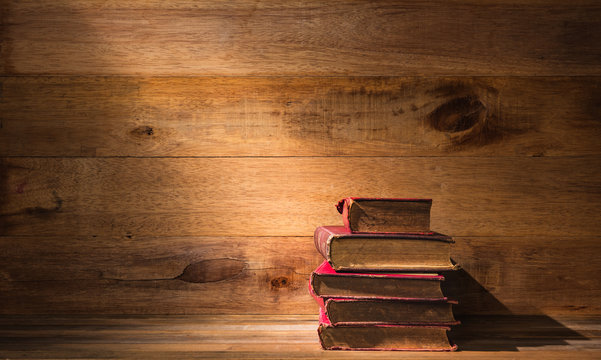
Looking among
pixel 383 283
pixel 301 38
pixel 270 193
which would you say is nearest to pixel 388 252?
pixel 383 283

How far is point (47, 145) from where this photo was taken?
3.42ft

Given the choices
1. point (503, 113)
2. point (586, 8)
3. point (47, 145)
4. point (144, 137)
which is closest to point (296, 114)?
point (144, 137)

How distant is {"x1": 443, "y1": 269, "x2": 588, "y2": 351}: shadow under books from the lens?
85cm

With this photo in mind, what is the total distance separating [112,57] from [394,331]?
888 mm

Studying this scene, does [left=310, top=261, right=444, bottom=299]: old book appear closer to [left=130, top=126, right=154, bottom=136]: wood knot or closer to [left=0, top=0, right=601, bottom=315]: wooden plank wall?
[left=0, top=0, right=601, bottom=315]: wooden plank wall

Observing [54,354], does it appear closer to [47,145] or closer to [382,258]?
[47,145]

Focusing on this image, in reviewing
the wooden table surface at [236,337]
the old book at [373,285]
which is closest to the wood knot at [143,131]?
the wooden table surface at [236,337]

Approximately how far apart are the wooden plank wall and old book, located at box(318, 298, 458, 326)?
0.24 m

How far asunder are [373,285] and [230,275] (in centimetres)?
38

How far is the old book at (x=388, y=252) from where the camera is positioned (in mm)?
814

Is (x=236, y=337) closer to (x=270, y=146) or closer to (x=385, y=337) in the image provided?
(x=385, y=337)

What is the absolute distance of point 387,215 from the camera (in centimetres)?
83

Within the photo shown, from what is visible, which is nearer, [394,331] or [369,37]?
[394,331]

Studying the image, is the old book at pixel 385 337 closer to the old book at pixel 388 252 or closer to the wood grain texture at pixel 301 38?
the old book at pixel 388 252
